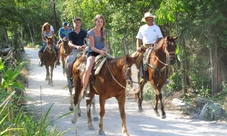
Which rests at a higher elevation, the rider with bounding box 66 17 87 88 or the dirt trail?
the rider with bounding box 66 17 87 88

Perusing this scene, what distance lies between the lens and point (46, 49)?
14.4 m

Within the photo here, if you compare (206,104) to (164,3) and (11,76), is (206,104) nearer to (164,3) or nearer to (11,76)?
(164,3)

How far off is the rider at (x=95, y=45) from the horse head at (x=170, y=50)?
185 cm

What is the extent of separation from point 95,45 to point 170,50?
2151 millimetres

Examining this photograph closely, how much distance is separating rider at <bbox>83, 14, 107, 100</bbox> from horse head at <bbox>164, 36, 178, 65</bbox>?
1.85 m

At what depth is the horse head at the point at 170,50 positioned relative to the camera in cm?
838

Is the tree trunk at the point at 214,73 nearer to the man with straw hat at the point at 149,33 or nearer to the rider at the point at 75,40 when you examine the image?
the man with straw hat at the point at 149,33

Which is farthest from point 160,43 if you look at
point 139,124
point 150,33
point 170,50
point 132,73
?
point 132,73

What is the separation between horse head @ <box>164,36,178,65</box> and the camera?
8.38 metres

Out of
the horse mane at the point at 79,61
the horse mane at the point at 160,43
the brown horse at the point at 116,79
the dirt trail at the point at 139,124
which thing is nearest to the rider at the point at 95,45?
the brown horse at the point at 116,79

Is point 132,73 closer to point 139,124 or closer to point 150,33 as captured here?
point 139,124

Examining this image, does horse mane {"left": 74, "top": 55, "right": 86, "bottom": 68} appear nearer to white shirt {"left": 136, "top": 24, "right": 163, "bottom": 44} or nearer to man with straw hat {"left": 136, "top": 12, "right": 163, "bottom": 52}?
man with straw hat {"left": 136, "top": 12, "right": 163, "bottom": 52}

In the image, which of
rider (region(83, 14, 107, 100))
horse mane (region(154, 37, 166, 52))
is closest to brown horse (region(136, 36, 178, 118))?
horse mane (region(154, 37, 166, 52))

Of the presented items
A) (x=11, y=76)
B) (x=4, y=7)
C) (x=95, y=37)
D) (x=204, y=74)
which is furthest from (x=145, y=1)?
(x=11, y=76)
